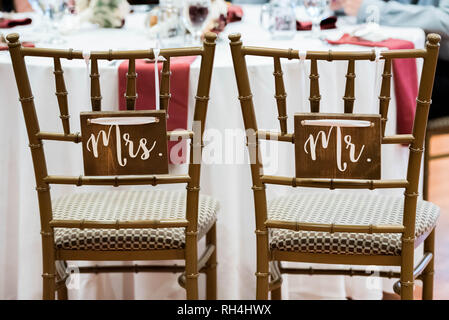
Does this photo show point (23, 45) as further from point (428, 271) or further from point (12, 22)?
point (428, 271)

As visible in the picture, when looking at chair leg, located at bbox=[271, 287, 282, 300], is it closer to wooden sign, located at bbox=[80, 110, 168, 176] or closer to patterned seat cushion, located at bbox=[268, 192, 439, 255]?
patterned seat cushion, located at bbox=[268, 192, 439, 255]

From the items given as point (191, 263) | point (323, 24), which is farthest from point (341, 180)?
point (323, 24)

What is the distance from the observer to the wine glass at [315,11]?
8.20ft

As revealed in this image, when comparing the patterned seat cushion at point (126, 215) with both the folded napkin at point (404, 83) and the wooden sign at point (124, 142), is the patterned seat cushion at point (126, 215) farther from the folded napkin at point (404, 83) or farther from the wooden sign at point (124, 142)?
the folded napkin at point (404, 83)

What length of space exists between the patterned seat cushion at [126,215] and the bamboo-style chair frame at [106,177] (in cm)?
2

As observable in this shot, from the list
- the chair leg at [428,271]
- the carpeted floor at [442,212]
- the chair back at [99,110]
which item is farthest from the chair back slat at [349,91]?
the carpeted floor at [442,212]

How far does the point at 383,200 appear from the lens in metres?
2.00

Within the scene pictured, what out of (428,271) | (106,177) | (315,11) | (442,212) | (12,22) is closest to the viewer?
(106,177)

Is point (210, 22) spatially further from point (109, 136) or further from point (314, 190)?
point (109, 136)

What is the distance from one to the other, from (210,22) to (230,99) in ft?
1.55

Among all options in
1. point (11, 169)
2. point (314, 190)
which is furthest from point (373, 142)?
point (11, 169)

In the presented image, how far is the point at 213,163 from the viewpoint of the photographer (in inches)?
86.4

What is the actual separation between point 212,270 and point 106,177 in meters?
0.61

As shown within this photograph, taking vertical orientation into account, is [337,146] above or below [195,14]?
below
